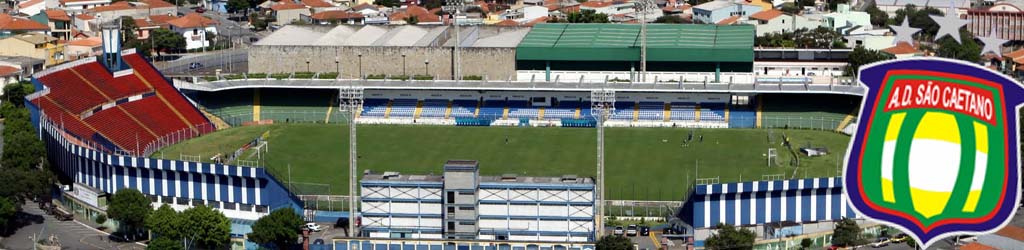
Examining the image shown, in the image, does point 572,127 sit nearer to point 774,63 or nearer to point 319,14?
point 774,63

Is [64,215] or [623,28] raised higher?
[623,28]

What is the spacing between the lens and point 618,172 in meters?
76.1

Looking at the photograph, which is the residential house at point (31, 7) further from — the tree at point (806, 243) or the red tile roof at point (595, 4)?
the tree at point (806, 243)

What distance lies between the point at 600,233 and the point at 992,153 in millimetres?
35472

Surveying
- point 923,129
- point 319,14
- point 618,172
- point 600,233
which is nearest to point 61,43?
point 319,14

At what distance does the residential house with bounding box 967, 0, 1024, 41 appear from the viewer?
391 ft

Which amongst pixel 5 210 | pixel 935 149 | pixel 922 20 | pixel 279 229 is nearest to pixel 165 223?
pixel 279 229

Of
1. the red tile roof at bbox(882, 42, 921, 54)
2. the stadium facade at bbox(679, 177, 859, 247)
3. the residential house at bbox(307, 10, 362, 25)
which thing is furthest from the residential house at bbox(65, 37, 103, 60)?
the stadium facade at bbox(679, 177, 859, 247)

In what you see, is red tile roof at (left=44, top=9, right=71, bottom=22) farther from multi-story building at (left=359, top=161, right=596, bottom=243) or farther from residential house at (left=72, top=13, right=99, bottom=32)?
multi-story building at (left=359, top=161, right=596, bottom=243)

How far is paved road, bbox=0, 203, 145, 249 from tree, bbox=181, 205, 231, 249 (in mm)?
3434

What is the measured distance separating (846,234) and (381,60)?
114 feet

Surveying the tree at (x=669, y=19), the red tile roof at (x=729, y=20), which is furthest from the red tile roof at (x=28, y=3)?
Answer: the red tile roof at (x=729, y=20)

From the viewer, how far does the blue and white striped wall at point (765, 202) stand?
65.7m

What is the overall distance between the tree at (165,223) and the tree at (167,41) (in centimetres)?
5546
